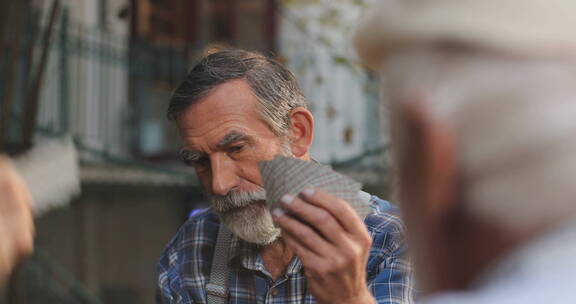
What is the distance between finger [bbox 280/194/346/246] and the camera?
181 cm

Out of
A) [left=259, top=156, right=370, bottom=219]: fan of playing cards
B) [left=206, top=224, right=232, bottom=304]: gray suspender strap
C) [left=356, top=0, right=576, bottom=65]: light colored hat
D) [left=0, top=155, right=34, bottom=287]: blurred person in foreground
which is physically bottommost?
[left=206, top=224, right=232, bottom=304]: gray suspender strap

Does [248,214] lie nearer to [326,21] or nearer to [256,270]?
[256,270]

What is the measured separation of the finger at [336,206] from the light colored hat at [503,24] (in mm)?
946

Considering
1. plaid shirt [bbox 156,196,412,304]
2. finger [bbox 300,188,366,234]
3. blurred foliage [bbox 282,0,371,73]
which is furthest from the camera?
blurred foliage [bbox 282,0,371,73]

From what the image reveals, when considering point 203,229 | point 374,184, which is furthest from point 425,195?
point 374,184

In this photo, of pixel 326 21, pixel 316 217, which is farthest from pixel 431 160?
pixel 326 21

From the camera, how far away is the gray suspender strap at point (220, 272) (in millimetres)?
2613

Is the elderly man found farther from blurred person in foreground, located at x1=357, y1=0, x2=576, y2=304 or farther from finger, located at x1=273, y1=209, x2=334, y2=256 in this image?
blurred person in foreground, located at x1=357, y1=0, x2=576, y2=304

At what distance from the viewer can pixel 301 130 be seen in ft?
8.98

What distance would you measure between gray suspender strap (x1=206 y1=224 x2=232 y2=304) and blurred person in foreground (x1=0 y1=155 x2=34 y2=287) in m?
0.57

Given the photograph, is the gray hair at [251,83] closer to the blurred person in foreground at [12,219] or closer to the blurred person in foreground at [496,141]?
the blurred person in foreground at [12,219]

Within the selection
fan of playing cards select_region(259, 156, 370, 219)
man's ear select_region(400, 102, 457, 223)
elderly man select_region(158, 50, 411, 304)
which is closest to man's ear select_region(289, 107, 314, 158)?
elderly man select_region(158, 50, 411, 304)

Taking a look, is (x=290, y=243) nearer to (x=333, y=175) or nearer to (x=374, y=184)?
(x=333, y=175)

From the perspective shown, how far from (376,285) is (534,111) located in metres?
1.63
